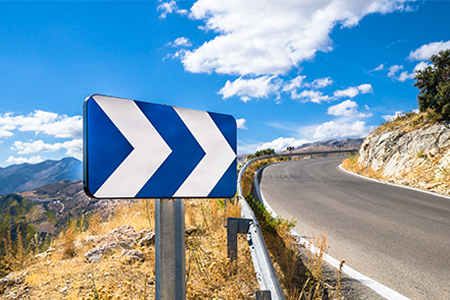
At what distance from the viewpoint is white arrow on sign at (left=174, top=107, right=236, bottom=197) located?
1541 millimetres

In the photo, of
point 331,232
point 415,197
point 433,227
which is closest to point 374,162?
point 415,197

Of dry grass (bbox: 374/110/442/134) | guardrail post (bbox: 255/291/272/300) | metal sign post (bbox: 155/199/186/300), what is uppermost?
dry grass (bbox: 374/110/442/134)

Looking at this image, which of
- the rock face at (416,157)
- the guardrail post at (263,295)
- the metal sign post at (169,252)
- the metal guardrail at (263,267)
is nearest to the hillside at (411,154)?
the rock face at (416,157)

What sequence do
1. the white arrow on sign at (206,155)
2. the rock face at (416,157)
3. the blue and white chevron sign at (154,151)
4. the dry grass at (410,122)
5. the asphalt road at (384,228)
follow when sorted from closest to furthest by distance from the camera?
1. the blue and white chevron sign at (154,151)
2. the white arrow on sign at (206,155)
3. the asphalt road at (384,228)
4. the rock face at (416,157)
5. the dry grass at (410,122)

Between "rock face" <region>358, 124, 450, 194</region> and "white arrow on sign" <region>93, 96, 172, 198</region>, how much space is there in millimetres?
11592

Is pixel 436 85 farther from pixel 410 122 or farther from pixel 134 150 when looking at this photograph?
pixel 134 150

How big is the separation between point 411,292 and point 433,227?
11.3 feet

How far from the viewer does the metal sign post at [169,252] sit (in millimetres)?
1414

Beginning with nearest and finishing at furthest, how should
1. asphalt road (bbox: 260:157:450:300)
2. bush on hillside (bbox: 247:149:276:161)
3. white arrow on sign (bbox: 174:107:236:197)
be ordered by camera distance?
1. white arrow on sign (bbox: 174:107:236:197)
2. asphalt road (bbox: 260:157:450:300)
3. bush on hillside (bbox: 247:149:276:161)

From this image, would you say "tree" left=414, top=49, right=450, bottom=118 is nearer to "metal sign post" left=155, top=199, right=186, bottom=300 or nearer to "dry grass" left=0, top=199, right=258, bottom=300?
"dry grass" left=0, top=199, right=258, bottom=300

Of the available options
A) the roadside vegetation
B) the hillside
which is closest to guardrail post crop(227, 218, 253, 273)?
the roadside vegetation

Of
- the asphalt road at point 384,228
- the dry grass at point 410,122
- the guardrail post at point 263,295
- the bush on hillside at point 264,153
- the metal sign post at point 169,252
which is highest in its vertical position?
the dry grass at point 410,122

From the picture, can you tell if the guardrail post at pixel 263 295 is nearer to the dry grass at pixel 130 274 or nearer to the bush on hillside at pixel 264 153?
the dry grass at pixel 130 274

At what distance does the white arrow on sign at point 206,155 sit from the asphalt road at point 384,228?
10.4 ft
